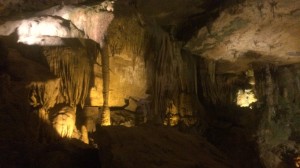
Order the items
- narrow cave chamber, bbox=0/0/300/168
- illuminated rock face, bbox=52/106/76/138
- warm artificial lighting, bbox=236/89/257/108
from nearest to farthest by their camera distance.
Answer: narrow cave chamber, bbox=0/0/300/168, illuminated rock face, bbox=52/106/76/138, warm artificial lighting, bbox=236/89/257/108

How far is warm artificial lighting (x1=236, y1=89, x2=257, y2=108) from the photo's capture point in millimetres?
14555

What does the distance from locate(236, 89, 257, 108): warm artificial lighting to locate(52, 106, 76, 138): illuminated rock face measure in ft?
26.0

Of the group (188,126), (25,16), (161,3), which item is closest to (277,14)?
(161,3)

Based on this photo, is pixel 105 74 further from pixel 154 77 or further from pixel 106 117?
pixel 154 77

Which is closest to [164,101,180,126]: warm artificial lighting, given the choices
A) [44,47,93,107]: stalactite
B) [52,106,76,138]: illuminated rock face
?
[44,47,93,107]: stalactite

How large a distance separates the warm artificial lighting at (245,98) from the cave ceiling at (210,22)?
1.50 m

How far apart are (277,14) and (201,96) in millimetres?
4750

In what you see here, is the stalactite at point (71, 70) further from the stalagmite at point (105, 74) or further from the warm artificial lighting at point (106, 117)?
the warm artificial lighting at point (106, 117)

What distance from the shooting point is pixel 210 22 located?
11.4m

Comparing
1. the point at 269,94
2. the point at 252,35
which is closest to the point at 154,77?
the point at 252,35

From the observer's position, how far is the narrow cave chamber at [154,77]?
6297 mm

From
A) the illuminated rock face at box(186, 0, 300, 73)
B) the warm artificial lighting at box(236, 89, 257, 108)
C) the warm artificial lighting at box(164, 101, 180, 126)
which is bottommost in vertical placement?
the warm artificial lighting at box(164, 101, 180, 126)

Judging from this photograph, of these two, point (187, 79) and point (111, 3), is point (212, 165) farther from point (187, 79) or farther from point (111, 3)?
point (187, 79)

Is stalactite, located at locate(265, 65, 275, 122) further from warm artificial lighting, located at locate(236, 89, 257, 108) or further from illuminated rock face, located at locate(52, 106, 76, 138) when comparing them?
illuminated rock face, located at locate(52, 106, 76, 138)
